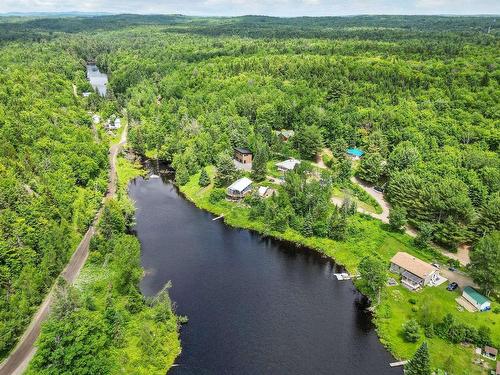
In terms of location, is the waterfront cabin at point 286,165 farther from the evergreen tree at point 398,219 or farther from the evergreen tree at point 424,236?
the evergreen tree at point 424,236

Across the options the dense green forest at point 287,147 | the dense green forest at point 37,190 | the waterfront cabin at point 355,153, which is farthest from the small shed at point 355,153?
the dense green forest at point 37,190

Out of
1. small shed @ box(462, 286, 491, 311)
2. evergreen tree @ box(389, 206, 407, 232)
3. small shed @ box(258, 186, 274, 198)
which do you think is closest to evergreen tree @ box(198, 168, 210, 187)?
small shed @ box(258, 186, 274, 198)

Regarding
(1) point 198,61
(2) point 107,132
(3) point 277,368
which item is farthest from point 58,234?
(1) point 198,61

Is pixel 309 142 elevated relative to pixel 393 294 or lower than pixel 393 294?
elevated

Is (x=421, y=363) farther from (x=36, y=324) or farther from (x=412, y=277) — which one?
(x=36, y=324)

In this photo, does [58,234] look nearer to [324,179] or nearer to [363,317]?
[363,317]

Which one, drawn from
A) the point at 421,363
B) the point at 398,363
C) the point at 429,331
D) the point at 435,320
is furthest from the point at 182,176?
the point at 421,363

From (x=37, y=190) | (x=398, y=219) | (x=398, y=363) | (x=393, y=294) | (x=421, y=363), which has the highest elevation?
(x=37, y=190)
